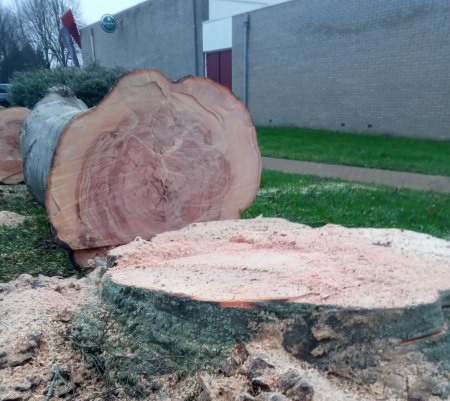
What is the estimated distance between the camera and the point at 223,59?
17312 millimetres

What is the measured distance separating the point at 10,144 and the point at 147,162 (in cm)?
414

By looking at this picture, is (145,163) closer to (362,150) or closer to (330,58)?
(362,150)

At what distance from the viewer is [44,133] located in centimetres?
373

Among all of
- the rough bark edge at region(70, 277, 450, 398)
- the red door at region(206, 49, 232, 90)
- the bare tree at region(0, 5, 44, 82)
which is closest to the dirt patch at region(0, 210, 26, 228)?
the rough bark edge at region(70, 277, 450, 398)

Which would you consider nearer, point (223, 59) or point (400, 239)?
point (400, 239)

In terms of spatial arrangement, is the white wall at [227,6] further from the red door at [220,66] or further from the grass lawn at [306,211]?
the grass lawn at [306,211]

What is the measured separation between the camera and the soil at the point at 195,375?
1402mm

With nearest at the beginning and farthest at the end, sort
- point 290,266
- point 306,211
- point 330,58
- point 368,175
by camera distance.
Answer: point 290,266
point 306,211
point 368,175
point 330,58

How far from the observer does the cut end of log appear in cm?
150

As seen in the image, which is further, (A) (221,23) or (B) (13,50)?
(B) (13,50)

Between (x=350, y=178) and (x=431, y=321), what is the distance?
533 cm

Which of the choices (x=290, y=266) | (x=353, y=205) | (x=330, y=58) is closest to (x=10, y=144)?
→ (x=353, y=205)

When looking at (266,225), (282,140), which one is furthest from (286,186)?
(282,140)

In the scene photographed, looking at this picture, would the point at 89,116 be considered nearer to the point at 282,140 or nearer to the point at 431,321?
the point at 431,321
